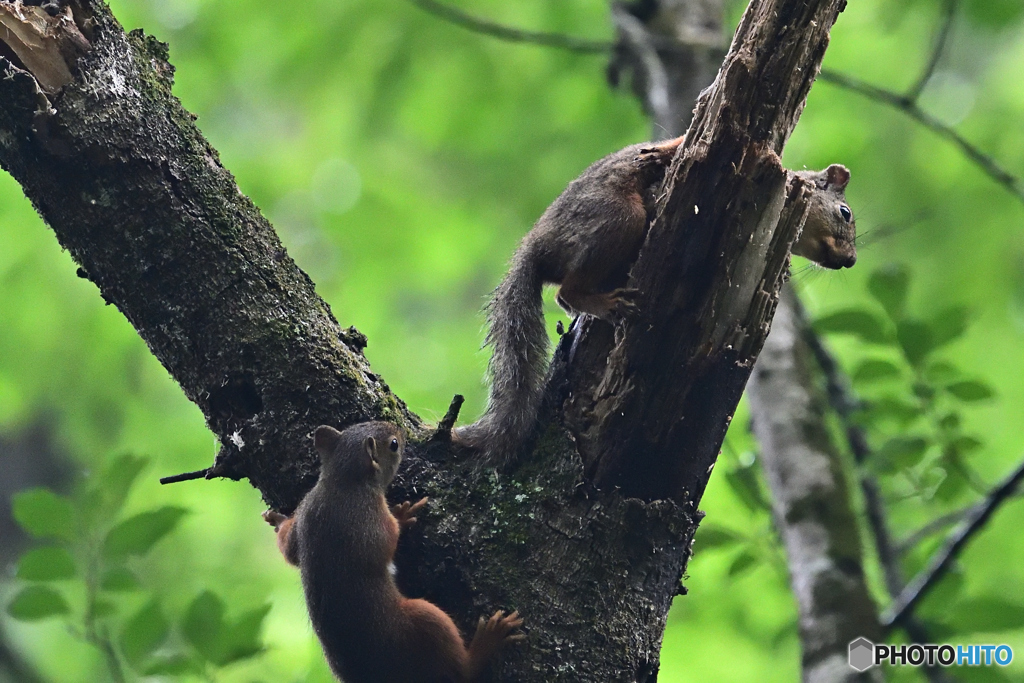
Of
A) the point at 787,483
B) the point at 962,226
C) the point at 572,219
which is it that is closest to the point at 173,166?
the point at 572,219

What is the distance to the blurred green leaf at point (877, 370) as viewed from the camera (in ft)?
12.3

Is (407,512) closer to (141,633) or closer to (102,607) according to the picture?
(141,633)

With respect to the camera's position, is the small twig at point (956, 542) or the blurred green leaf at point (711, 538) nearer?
the small twig at point (956, 542)

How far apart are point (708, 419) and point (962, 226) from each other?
164 inches

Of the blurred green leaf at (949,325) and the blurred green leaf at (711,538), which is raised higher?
the blurred green leaf at (949,325)

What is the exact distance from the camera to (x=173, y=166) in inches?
108

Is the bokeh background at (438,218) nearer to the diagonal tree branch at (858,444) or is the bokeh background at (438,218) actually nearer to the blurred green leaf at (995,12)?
the blurred green leaf at (995,12)

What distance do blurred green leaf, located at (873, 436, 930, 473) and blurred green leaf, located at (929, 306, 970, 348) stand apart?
0.39 m

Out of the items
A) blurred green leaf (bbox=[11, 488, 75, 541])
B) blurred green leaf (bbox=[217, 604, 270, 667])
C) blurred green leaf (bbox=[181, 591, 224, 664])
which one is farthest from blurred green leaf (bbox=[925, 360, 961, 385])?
blurred green leaf (bbox=[11, 488, 75, 541])

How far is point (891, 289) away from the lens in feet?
12.5

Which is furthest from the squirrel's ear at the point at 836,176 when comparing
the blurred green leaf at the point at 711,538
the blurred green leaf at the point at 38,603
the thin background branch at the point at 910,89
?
the blurred green leaf at the point at 38,603

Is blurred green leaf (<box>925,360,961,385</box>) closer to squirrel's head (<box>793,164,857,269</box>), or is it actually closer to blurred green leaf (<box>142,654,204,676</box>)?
squirrel's head (<box>793,164,857,269</box>)

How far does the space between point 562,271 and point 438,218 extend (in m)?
3.59

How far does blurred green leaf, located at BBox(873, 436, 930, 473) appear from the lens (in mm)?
3588
